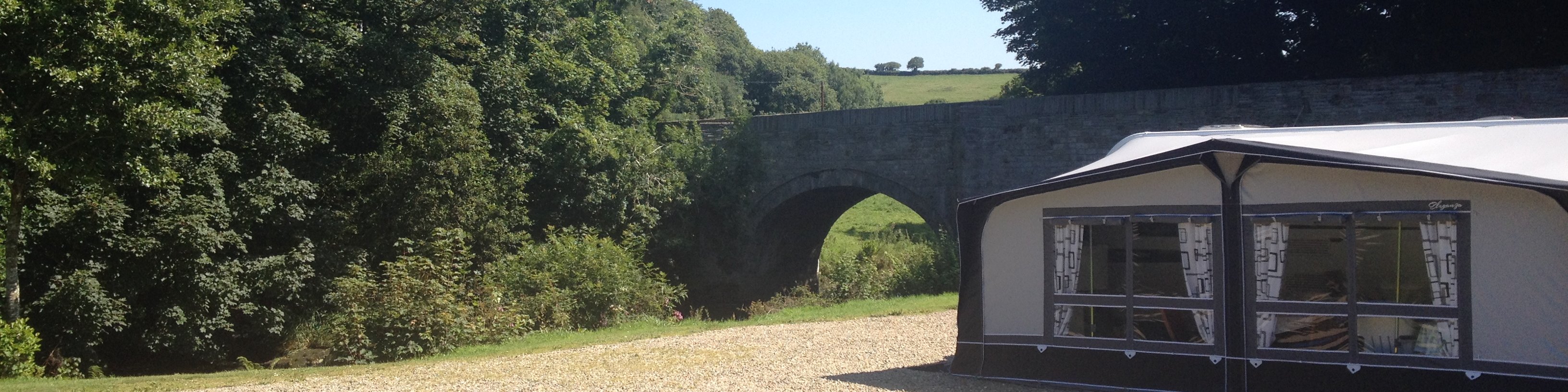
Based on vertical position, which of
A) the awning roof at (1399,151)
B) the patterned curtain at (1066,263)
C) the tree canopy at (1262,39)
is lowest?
the patterned curtain at (1066,263)

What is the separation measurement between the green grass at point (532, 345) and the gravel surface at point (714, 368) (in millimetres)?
368

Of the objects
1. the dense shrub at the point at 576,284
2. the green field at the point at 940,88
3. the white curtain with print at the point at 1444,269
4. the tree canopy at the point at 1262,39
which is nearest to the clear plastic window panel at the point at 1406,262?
the white curtain with print at the point at 1444,269

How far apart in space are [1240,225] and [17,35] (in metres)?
10.7

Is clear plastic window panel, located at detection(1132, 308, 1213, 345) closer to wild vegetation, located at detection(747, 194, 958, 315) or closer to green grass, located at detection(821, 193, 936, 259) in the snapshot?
wild vegetation, located at detection(747, 194, 958, 315)

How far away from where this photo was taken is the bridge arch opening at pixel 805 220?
18.9 meters

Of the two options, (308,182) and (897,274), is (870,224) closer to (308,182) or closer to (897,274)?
(897,274)

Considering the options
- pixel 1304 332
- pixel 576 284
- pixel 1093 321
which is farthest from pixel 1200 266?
pixel 576 284

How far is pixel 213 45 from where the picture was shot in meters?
11.6

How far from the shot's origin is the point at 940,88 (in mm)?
60594

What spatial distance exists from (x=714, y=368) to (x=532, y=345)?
314 centimetres

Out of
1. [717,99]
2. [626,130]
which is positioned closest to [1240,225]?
[626,130]

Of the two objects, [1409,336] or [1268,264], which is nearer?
[1409,336]

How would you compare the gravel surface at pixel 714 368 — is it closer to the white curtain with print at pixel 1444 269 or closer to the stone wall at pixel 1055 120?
the white curtain with print at pixel 1444 269

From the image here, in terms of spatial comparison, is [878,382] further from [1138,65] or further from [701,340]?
[1138,65]
